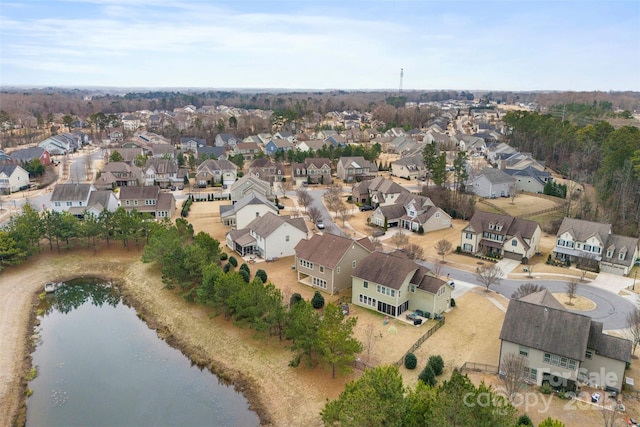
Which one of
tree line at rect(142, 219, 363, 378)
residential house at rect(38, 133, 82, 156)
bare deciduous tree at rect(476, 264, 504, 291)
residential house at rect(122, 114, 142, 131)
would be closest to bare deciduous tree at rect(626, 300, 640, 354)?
bare deciduous tree at rect(476, 264, 504, 291)

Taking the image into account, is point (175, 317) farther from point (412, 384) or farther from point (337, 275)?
point (412, 384)

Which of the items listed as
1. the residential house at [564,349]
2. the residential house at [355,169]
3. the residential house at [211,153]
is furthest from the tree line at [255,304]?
the residential house at [211,153]

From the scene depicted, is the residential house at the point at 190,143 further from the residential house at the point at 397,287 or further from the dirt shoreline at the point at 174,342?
the residential house at the point at 397,287

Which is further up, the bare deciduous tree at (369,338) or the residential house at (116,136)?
the residential house at (116,136)

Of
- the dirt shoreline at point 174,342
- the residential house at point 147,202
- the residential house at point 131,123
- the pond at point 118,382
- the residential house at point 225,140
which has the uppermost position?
the residential house at point 131,123

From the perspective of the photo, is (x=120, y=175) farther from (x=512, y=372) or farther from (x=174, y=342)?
(x=512, y=372)

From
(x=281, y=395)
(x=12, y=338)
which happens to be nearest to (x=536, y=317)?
(x=281, y=395)

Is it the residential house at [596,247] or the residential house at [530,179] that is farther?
the residential house at [530,179]
